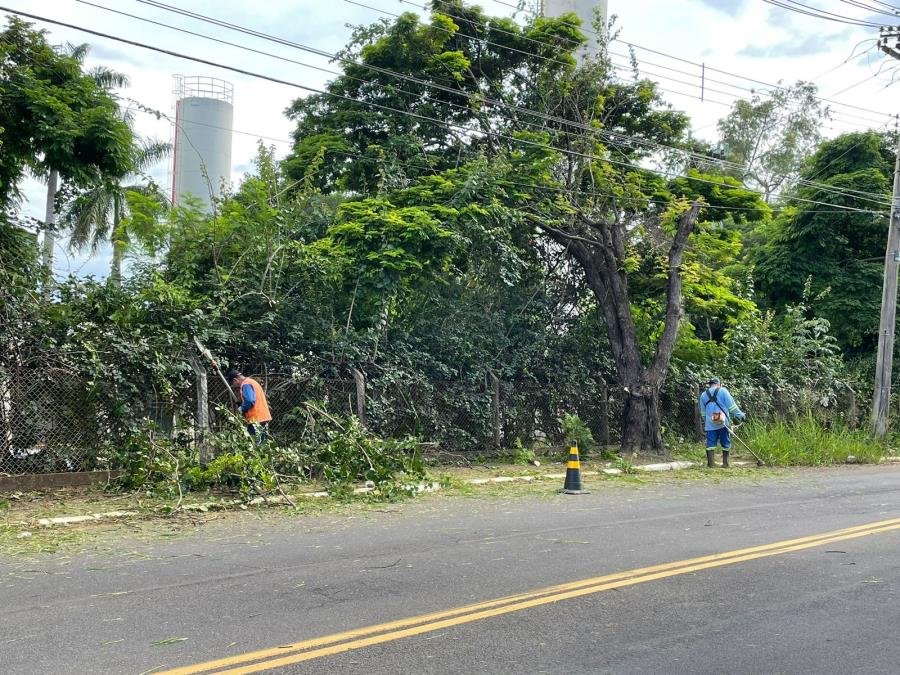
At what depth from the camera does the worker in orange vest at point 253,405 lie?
1203cm

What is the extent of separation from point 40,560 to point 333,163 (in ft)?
38.8

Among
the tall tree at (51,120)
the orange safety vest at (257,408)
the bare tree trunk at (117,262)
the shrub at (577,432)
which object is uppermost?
the tall tree at (51,120)

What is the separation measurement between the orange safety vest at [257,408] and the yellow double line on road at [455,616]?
693cm

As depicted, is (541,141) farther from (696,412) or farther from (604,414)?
(696,412)

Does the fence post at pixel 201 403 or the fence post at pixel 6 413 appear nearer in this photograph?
the fence post at pixel 6 413

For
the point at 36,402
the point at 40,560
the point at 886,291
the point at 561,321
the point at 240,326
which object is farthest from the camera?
the point at 886,291

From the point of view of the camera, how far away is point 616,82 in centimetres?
1889

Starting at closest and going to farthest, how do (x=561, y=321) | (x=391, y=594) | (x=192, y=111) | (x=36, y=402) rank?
1. (x=391, y=594)
2. (x=36, y=402)
3. (x=561, y=321)
4. (x=192, y=111)

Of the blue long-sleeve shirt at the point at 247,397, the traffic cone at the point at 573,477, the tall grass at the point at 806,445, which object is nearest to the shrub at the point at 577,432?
the tall grass at the point at 806,445

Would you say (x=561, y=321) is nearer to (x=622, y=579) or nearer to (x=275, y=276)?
(x=275, y=276)

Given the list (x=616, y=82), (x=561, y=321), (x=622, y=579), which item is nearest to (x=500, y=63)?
(x=616, y=82)

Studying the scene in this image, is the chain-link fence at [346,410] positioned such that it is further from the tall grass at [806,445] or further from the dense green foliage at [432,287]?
the tall grass at [806,445]

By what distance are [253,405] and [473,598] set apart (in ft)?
22.7

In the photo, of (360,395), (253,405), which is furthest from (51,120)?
(360,395)
